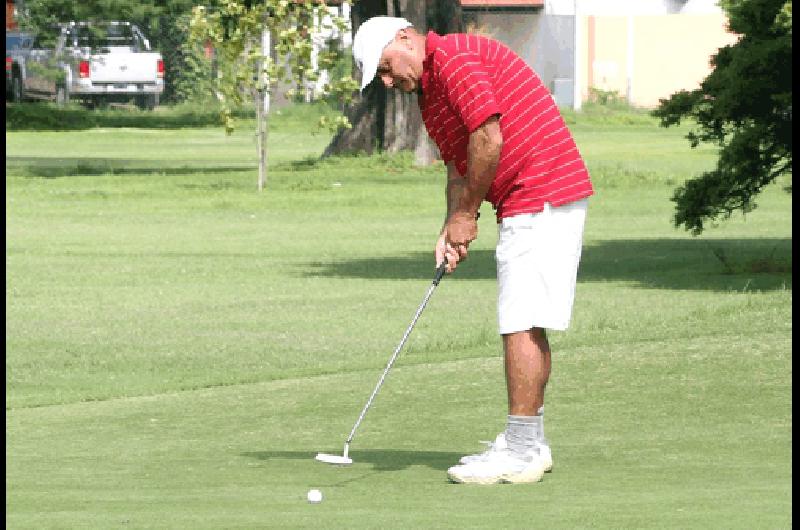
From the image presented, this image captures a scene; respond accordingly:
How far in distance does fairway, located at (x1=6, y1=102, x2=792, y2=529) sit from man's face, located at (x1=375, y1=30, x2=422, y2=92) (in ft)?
4.77

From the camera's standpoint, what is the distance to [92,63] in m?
57.0

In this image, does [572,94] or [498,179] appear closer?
[498,179]

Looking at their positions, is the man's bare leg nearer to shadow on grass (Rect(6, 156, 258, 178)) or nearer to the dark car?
shadow on grass (Rect(6, 156, 258, 178))

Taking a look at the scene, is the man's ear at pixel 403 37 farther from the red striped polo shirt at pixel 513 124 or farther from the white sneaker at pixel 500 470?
the white sneaker at pixel 500 470

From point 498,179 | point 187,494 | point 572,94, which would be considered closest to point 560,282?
point 498,179

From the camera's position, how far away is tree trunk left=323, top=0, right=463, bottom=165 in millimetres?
36500

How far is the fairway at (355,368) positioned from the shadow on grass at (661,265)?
7 centimetres

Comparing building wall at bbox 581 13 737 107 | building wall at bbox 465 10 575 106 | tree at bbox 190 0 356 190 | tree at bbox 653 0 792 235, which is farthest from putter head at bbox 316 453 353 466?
building wall at bbox 465 10 575 106

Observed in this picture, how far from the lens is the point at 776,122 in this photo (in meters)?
19.1

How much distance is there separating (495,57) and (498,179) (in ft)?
1.50

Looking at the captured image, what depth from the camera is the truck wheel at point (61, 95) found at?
5916 cm

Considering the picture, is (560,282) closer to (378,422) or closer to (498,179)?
(498,179)

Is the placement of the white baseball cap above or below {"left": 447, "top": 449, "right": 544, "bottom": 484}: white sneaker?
above

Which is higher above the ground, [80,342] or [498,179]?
[498,179]
